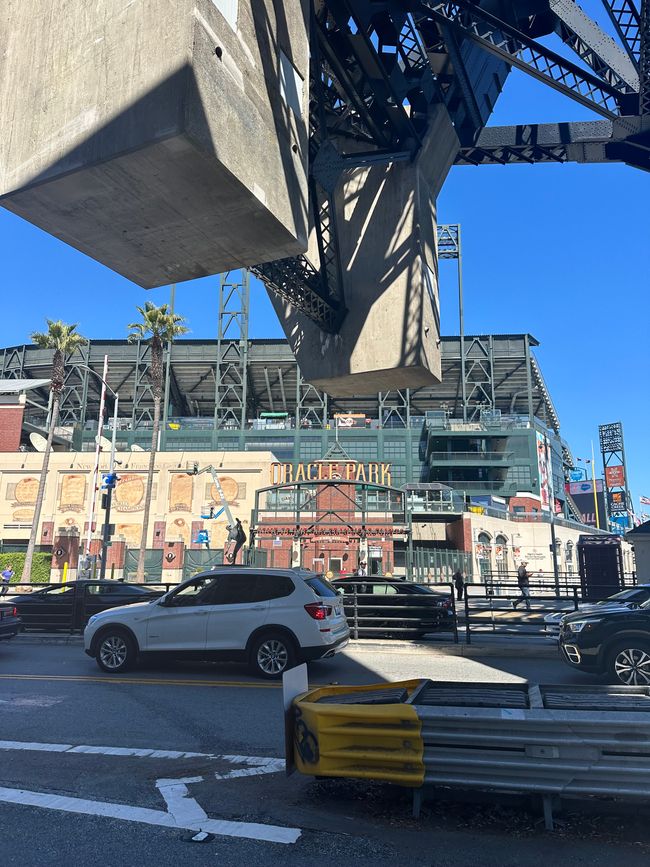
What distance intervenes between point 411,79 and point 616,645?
968 cm

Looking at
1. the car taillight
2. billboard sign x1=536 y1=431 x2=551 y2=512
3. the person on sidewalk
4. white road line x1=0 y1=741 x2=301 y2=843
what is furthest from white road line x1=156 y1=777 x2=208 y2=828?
billboard sign x1=536 y1=431 x2=551 y2=512

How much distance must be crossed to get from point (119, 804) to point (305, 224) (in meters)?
5.35

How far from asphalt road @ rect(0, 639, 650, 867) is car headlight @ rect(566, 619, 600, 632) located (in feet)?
15.7

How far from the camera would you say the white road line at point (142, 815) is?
13.4ft

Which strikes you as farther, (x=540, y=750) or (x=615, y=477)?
(x=615, y=477)

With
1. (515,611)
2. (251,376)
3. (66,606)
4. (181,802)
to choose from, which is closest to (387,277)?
(515,611)

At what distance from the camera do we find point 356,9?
822 cm

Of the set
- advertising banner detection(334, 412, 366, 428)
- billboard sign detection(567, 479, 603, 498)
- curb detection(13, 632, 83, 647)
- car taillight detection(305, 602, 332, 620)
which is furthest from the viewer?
billboard sign detection(567, 479, 603, 498)

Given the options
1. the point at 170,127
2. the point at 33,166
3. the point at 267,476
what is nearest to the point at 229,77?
the point at 170,127

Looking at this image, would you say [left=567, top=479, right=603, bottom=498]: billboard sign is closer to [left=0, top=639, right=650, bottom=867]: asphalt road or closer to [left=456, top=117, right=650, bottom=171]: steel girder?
[left=456, top=117, right=650, bottom=171]: steel girder

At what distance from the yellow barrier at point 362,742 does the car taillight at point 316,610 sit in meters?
4.99

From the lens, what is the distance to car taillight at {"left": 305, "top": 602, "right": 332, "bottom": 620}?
9648 mm

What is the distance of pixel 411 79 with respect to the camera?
10.7 metres

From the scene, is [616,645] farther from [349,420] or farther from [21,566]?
[349,420]
